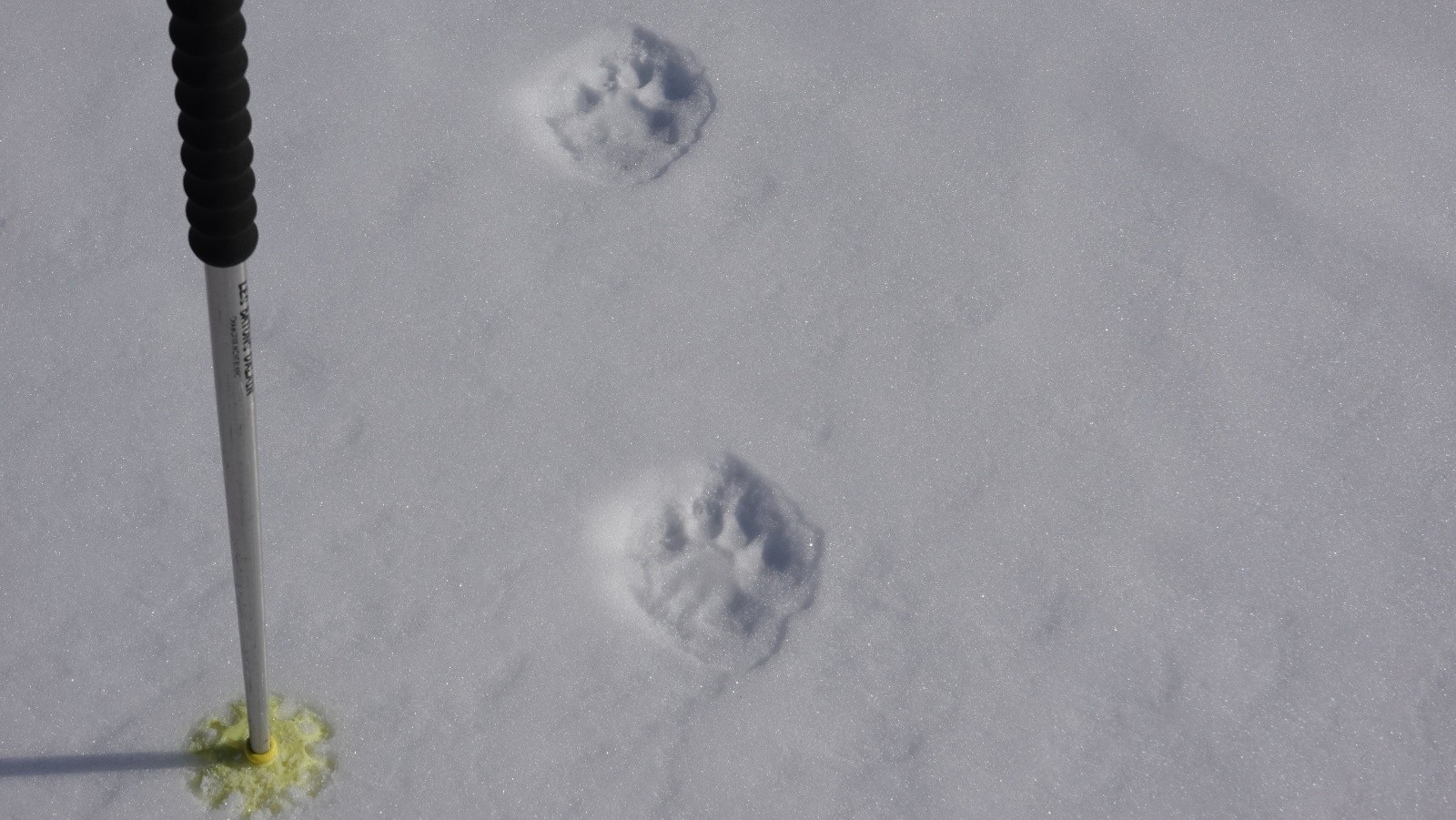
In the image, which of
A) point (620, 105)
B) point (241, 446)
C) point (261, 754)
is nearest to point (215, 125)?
point (241, 446)

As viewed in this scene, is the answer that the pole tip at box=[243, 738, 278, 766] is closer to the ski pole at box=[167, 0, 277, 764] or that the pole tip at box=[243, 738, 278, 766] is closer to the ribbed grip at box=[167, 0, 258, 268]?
the ski pole at box=[167, 0, 277, 764]

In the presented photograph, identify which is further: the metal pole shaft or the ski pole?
the metal pole shaft

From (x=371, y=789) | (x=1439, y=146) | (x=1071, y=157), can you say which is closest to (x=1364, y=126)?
(x=1439, y=146)

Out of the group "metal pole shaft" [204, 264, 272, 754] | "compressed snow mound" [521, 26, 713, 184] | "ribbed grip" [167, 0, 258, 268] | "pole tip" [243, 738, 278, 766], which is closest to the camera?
"ribbed grip" [167, 0, 258, 268]

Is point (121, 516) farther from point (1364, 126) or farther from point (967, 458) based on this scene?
point (1364, 126)

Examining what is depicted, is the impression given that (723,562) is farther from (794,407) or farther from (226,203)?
(226,203)

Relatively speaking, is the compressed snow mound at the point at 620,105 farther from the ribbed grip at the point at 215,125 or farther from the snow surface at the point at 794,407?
the ribbed grip at the point at 215,125

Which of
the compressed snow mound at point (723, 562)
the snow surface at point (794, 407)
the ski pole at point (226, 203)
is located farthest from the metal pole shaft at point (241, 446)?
the compressed snow mound at point (723, 562)

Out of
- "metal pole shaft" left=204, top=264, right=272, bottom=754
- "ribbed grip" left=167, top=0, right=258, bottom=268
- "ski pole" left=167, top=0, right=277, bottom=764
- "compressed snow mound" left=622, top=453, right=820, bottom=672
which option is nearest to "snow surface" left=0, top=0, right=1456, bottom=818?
"compressed snow mound" left=622, top=453, right=820, bottom=672
